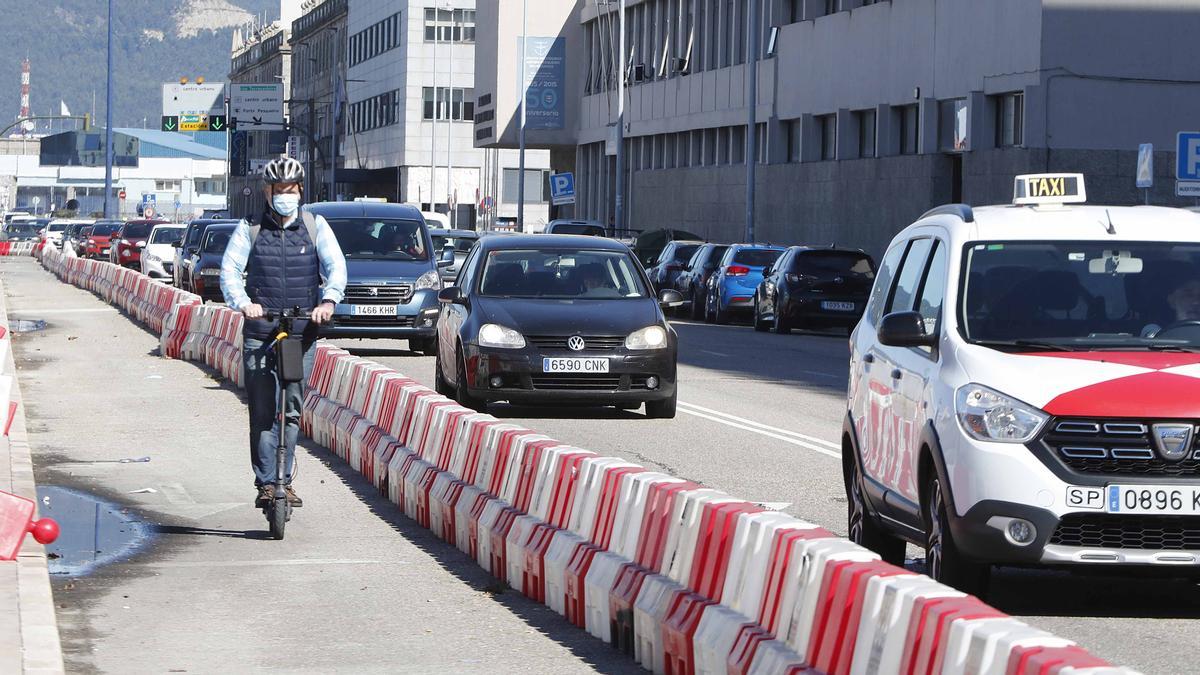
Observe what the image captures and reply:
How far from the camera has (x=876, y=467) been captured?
31.6ft

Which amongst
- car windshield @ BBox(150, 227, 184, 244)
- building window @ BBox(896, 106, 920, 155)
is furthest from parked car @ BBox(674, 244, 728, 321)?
car windshield @ BBox(150, 227, 184, 244)

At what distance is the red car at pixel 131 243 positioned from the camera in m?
66.4

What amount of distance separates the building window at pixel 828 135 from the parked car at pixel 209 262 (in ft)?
54.4

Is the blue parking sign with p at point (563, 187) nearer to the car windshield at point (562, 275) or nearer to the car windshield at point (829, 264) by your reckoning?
the car windshield at point (829, 264)

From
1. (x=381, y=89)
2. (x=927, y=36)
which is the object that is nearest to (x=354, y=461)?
(x=927, y=36)

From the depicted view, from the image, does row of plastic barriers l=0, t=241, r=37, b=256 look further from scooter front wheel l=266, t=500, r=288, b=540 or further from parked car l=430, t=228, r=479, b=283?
scooter front wheel l=266, t=500, r=288, b=540

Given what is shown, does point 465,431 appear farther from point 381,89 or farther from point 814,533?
point 381,89

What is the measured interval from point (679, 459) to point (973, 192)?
2857cm

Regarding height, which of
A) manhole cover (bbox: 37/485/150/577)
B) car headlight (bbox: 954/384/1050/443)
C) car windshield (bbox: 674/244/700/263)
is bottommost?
manhole cover (bbox: 37/485/150/577)

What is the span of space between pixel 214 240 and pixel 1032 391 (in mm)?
36325

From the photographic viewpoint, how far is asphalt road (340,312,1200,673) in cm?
854

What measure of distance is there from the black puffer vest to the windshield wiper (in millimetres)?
3763

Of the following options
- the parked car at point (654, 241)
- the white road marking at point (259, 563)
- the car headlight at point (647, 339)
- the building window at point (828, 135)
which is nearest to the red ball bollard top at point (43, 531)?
the white road marking at point (259, 563)

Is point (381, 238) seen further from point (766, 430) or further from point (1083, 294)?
point (1083, 294)
